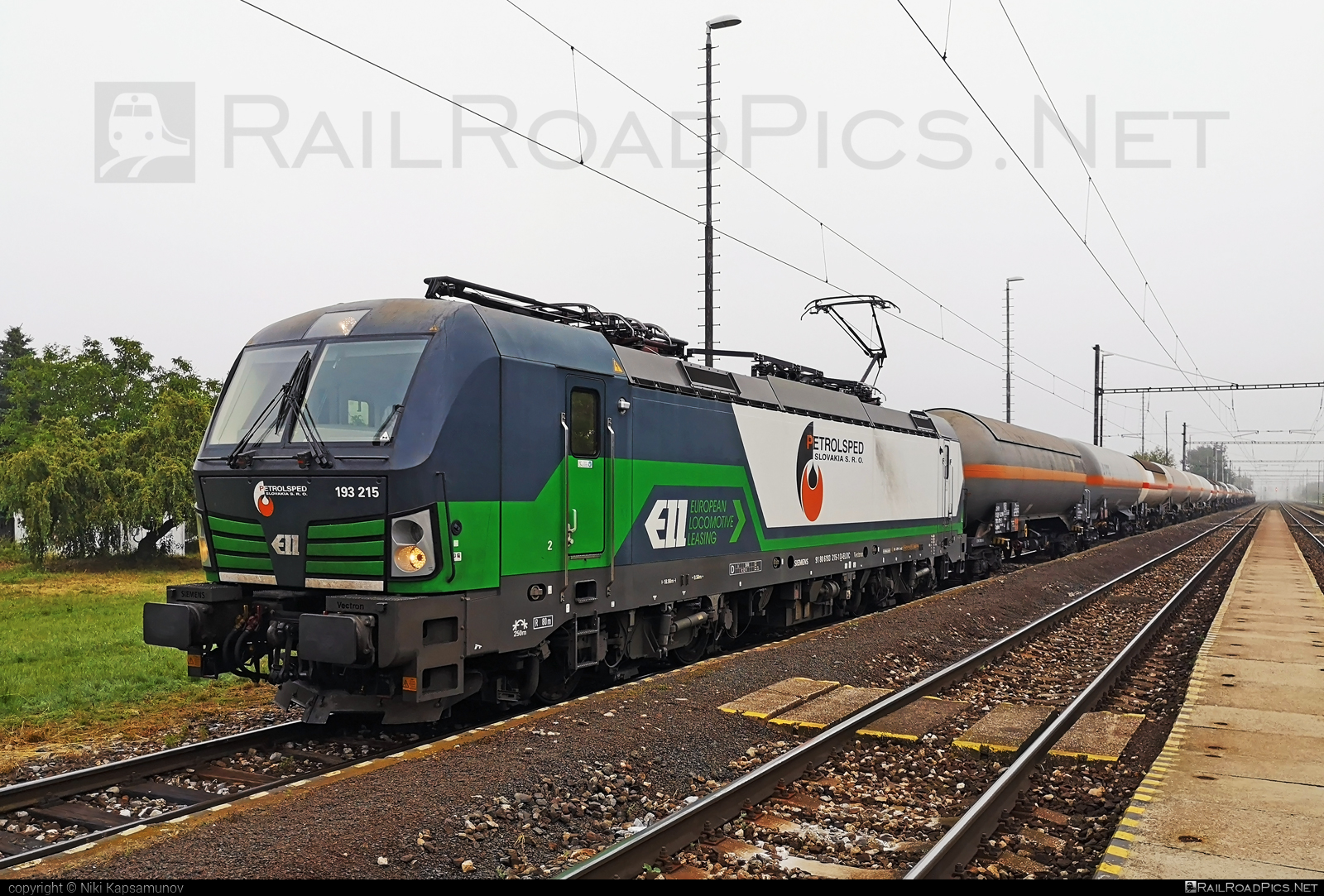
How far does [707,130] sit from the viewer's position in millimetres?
17797

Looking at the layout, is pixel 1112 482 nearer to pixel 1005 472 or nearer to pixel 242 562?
pixel 1005 472

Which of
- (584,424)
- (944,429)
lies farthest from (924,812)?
(944,429)

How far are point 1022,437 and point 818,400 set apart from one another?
14769 millimetres

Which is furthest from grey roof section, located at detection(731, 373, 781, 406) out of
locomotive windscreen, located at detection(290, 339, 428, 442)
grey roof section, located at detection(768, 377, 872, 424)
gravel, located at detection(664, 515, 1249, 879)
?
locomotive windscreen, located at detection(290, 339, 428, 442)

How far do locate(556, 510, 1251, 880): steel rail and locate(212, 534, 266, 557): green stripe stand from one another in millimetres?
4059

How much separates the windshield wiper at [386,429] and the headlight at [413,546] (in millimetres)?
619

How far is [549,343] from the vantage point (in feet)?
29.3

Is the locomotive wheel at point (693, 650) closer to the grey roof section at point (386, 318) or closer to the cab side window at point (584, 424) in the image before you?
the cab side window at point (584, 424)

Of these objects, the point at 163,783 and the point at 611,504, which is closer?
the point at 163,783

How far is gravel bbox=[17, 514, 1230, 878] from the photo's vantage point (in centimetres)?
545

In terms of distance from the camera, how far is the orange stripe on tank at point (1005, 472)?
923 inches

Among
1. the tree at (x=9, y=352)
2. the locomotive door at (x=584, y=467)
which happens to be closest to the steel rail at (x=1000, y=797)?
the locomotive door at (x=584, y=467)

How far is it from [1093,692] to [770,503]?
450 centimetres

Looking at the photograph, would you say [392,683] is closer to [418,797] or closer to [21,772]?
[418,797]
